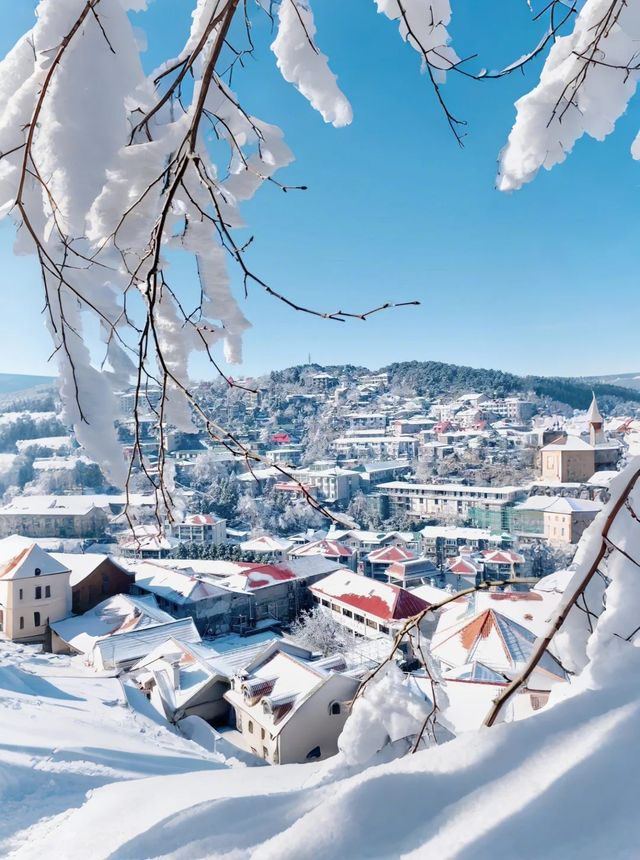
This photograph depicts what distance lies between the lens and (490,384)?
46.5m

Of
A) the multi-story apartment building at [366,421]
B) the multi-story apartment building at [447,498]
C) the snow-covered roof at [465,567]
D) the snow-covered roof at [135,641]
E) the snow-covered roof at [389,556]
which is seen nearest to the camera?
the snow-covered roof at [135,641]

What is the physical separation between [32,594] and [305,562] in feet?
19.3

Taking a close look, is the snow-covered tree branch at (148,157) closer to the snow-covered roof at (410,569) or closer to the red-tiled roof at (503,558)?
the snow-covered roof at (410,569)

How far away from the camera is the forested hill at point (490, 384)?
4322 cm

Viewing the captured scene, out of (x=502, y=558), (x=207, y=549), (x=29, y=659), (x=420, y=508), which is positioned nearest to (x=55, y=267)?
(x=29, y=659)

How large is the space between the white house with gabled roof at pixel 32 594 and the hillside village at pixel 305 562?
30mm

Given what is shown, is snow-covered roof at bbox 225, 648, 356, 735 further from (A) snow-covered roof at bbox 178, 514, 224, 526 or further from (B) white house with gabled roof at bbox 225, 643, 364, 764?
(A) snow-covered roof at bbox 178, 514, 224, 526

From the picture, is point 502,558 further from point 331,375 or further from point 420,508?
point 331,375

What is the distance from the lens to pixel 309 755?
502 cm

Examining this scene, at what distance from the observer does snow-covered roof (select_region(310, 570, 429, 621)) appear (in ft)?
31.0

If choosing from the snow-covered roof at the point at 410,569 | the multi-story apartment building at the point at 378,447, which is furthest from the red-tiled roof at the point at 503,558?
the multi-story apartment building at the point at 378,447

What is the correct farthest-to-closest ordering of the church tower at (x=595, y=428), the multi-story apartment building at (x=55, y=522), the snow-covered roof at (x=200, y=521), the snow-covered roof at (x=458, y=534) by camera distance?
the church tower at (x=595, y=428) → the snow-covered roof at (x=200, y=521) → the multi-story apartment building at (x=55, y=522) → the snow-covered roof at (x=458, y=534)

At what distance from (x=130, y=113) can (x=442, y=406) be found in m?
44.0

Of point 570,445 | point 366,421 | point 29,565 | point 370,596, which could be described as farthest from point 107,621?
point 366,421
